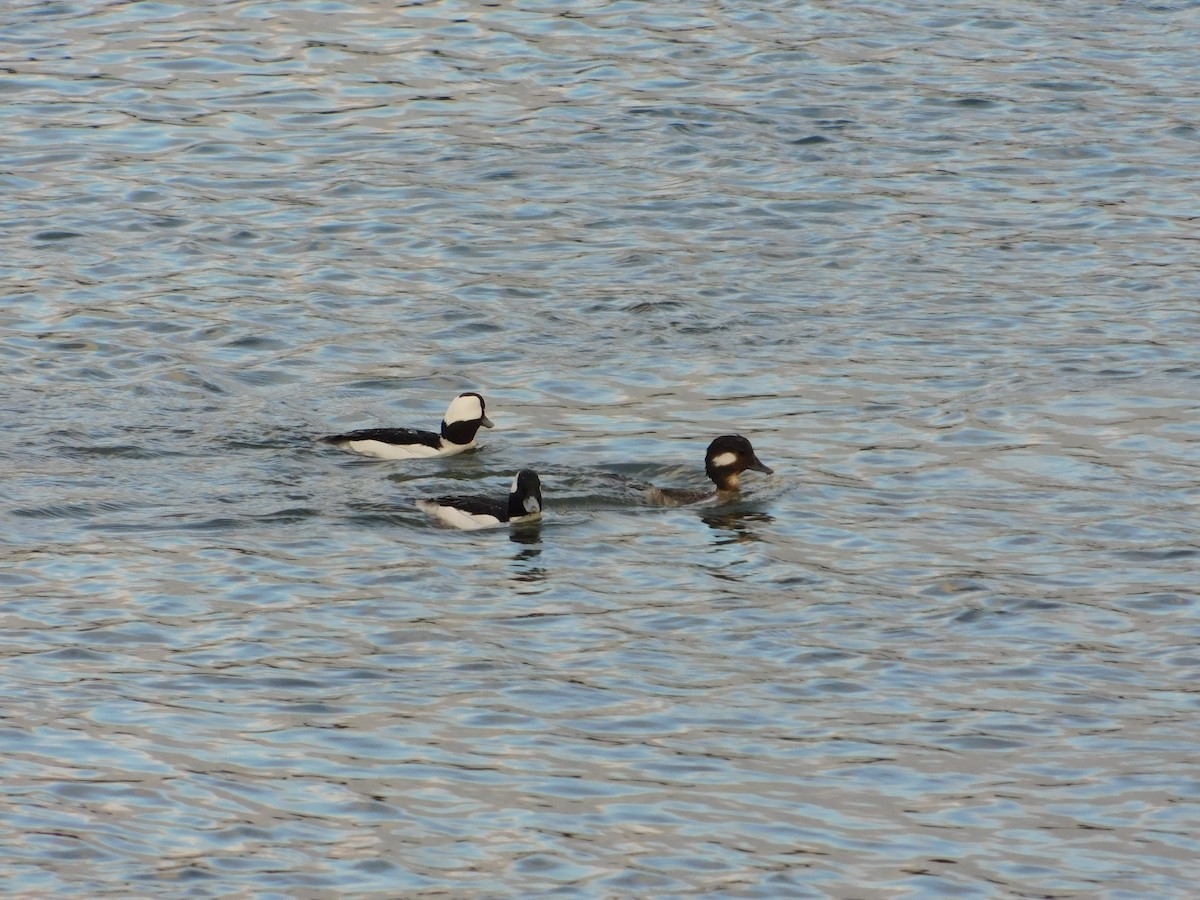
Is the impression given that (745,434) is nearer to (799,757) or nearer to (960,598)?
(960,598)

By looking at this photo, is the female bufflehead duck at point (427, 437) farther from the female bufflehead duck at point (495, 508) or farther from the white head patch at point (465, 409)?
the female bufflehead duck at point (495, 508)

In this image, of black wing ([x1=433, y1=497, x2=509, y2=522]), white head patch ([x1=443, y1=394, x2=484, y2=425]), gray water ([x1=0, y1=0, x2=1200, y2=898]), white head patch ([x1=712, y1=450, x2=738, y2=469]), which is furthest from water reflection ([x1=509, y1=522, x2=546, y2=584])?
white head patch ([x1=443, y1=394, x2=484, y2=425])

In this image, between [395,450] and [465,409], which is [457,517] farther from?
[465,409]

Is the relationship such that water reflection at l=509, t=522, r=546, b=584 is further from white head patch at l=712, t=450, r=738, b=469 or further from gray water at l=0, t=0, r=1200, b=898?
white head patch at l=712, t=450, r=738, b=469

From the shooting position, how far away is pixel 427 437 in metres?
16.2

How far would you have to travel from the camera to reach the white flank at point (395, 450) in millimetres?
15852

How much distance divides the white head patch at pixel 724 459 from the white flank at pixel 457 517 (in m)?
1.77

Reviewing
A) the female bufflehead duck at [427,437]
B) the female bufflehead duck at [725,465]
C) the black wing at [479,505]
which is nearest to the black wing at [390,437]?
the female bufflehead duck at [427,437]

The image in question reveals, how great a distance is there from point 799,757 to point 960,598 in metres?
2.70

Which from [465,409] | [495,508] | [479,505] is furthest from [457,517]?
[465,409]

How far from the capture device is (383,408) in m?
17.3

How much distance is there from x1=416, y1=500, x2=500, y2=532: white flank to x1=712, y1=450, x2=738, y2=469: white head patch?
1.77m

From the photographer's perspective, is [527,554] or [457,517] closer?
[527,554]

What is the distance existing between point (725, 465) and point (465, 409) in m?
2.20
